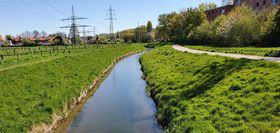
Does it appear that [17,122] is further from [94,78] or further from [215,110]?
[94,78]

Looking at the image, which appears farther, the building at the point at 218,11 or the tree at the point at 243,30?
the building at the point at 218,11

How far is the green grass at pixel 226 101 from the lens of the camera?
10203mm

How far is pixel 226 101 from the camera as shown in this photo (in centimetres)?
1250

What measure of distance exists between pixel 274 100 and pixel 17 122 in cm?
1025

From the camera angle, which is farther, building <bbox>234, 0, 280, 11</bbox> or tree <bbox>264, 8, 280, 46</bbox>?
building <bbox>234, 0, 280, 11</bbox>

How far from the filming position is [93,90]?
24.1 m

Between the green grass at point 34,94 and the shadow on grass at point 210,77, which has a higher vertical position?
the shadow on grass at point 210,77

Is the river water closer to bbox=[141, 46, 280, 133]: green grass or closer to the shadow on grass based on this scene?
bbox=[141, 46, 280, 133]: green grass

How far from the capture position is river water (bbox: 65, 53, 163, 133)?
1389 cm

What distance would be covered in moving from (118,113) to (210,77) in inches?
235

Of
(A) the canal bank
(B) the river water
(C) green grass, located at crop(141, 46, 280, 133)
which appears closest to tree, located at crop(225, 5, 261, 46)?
(B) the river water

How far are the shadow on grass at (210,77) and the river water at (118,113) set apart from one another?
96.4 inches

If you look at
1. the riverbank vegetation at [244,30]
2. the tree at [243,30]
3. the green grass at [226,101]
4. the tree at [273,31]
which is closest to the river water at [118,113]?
the green grass at [226,101]

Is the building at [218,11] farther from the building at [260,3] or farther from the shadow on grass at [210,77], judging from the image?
the shadow on grass at [210,77]
